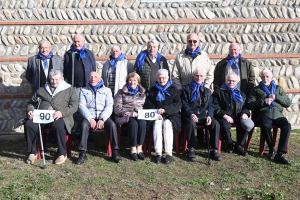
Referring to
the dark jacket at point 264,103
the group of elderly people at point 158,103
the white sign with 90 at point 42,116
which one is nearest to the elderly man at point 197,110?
the group of elderly people at point 158,103

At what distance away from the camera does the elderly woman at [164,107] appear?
609cm

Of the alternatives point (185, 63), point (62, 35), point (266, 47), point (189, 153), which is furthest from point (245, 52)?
point (62, 35)

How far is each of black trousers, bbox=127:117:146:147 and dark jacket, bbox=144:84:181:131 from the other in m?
0.33

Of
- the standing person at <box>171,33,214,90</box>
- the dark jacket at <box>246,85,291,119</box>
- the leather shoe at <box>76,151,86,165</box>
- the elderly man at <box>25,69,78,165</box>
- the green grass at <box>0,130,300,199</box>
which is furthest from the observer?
the standing person at <box>171,33,214,90</box>

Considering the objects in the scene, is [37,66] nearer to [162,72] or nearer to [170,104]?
[162,72]

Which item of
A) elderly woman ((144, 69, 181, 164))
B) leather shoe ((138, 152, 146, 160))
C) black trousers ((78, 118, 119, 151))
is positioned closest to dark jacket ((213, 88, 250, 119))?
elderly woman ((144, 69, 181, 164))

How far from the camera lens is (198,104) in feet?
20.6

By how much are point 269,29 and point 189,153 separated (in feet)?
11.1

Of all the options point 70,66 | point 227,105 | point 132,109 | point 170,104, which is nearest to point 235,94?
point 227,105

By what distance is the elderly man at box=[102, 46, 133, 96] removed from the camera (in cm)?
662

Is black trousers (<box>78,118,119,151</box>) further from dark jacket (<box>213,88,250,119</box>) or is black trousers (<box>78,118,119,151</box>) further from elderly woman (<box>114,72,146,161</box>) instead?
dark jacket (<box>213,88,250,119</box>)

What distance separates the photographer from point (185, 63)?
21.6 feet

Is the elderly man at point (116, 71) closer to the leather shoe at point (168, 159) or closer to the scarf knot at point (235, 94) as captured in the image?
the leather shoe at point (168, 159)

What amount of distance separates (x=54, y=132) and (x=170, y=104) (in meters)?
1.79
